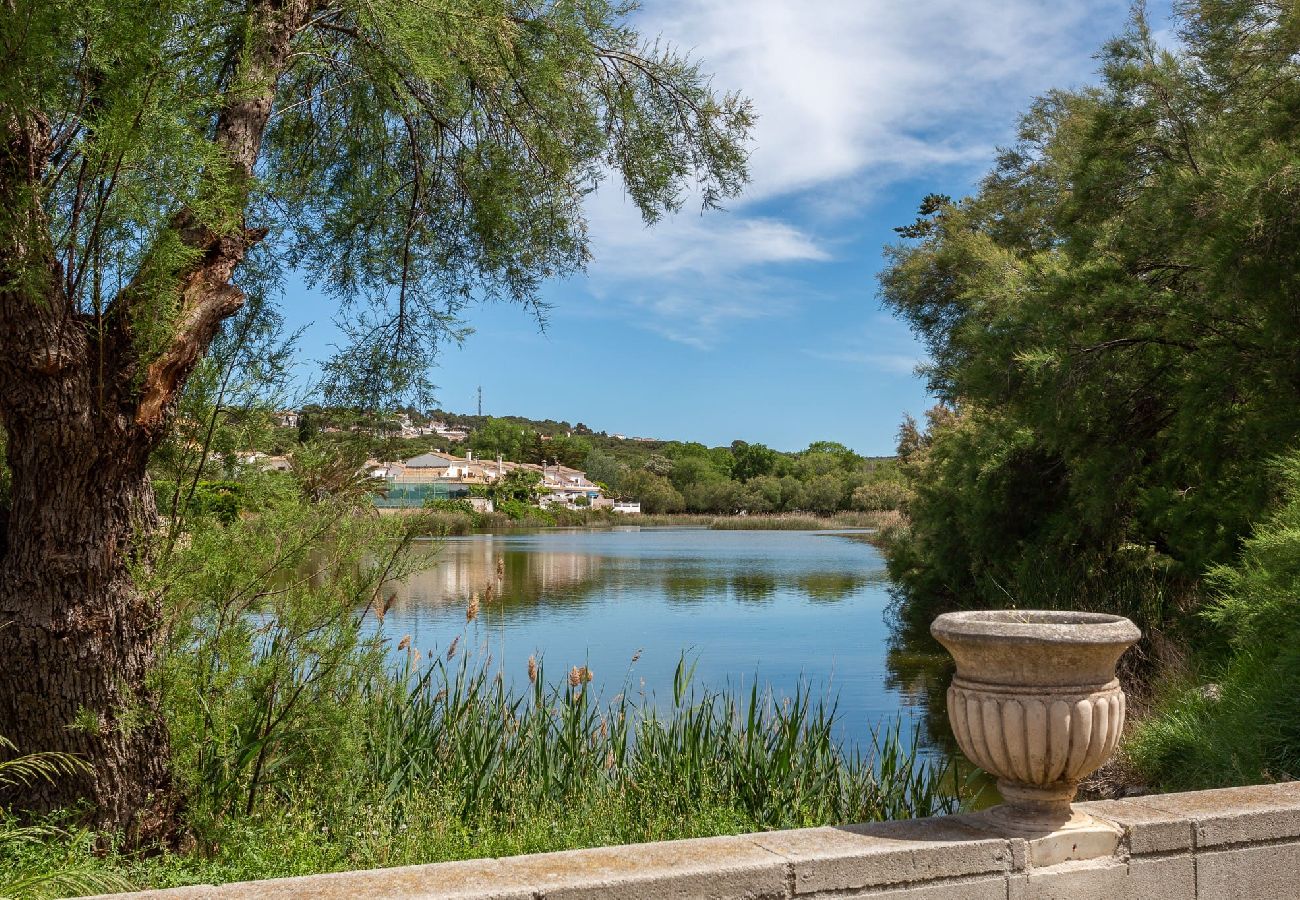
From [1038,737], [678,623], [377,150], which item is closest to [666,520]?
[678,623]

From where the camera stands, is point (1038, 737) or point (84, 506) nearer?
point (1038, 737)

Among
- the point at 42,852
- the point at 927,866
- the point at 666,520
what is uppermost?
the point at 927,866

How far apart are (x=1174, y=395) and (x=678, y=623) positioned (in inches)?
374

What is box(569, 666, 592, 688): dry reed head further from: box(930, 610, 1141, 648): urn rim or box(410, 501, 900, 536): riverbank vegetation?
box(410, 501, 900, 536): riverbank vegetation

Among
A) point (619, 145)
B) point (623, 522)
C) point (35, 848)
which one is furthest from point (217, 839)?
point (623, 522)

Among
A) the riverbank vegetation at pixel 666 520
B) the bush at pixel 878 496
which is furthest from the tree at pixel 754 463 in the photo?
the bush at pixel 878 496

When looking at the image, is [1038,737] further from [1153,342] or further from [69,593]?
[1153,342]

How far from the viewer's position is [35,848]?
3928 millimetres

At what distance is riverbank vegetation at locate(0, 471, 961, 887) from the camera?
453cm

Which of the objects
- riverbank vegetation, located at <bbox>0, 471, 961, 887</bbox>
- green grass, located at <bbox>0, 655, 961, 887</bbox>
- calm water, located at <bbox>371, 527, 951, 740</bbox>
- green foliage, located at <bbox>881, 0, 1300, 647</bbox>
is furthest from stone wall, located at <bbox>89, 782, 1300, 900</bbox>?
green foliage, located at <bbox>881, 0, 1300, 647</bbox>

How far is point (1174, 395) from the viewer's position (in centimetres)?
1173

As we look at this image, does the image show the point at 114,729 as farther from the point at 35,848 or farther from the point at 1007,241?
the point at 1007,241

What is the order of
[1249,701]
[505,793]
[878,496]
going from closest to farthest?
[505,793] < [1249,701] < [878,496]

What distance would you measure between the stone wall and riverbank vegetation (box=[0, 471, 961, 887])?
1565 mm
